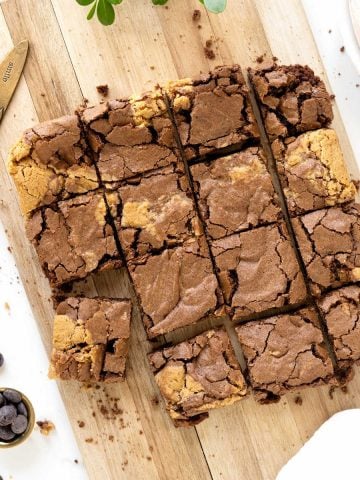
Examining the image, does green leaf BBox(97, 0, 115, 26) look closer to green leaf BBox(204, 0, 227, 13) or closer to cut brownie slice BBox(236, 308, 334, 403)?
green leaf BBox(204, 0, 227, 13)

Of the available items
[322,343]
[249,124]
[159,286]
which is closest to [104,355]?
[159,286]

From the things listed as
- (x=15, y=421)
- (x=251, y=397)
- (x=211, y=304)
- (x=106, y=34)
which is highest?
(x=106, y=34)

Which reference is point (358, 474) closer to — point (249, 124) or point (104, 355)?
point (104, 355)

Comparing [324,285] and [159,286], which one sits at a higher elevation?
[159,286]

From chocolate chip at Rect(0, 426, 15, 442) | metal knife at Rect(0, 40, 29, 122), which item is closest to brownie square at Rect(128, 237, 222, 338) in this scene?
chocolate chip at Rect(0, 426, 15, 442)

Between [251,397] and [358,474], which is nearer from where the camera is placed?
[358,474]

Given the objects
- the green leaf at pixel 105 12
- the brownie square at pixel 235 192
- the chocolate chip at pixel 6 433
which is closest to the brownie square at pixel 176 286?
the brownie square at pixel 235 192

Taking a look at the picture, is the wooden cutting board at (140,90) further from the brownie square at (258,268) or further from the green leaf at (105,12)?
the brownie square at (258,268)
